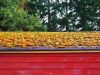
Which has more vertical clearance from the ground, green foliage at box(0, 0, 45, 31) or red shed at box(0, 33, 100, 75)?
green foliage at box(0, 0, 45, 31)

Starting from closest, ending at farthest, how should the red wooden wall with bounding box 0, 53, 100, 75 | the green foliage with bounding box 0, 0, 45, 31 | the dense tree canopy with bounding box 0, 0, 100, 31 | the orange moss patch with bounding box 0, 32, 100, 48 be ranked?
1. the red wooden wall with bounding box 0, 53, 100, 75
2. the orange moss patch with bounding box 0, 32, 100, 48
3. the green foliage with bounding box 0, 0, 45, 31
4. the dense tree canopy with bounding box 0, 0, 100, 31

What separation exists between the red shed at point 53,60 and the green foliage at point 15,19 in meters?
12.5

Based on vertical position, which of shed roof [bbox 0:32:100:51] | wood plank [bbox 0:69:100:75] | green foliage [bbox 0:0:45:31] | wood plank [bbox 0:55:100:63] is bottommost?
wood plank [bbox 0:69:100:75]

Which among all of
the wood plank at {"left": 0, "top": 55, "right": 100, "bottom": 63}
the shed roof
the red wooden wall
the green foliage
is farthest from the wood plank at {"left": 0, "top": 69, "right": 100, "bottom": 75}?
the green foliage

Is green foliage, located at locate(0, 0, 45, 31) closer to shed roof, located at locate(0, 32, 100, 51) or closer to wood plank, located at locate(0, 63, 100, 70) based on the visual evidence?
shed roof, located at locate(0, 32, 100, 51)

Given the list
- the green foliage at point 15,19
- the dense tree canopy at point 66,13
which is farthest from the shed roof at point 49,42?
the dense tree canopy at point 66,13

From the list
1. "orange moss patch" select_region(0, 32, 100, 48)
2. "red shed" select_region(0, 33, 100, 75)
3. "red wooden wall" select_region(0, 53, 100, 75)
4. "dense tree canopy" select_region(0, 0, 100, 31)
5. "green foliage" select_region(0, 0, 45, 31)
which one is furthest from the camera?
"dense tree canopy" select_region(0, 0, 100, 31)

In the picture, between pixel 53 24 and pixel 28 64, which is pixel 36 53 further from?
pixel 53 24

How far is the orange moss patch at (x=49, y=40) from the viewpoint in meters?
14.7

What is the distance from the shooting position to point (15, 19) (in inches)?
1087

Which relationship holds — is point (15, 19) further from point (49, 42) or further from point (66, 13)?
point (49, 42)

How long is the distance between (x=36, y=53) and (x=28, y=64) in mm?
537

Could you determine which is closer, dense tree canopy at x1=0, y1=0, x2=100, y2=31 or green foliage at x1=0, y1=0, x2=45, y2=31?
green foliage at x1=0, y1=0, x2=45, y2=31

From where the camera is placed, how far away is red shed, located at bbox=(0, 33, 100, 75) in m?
14.4
